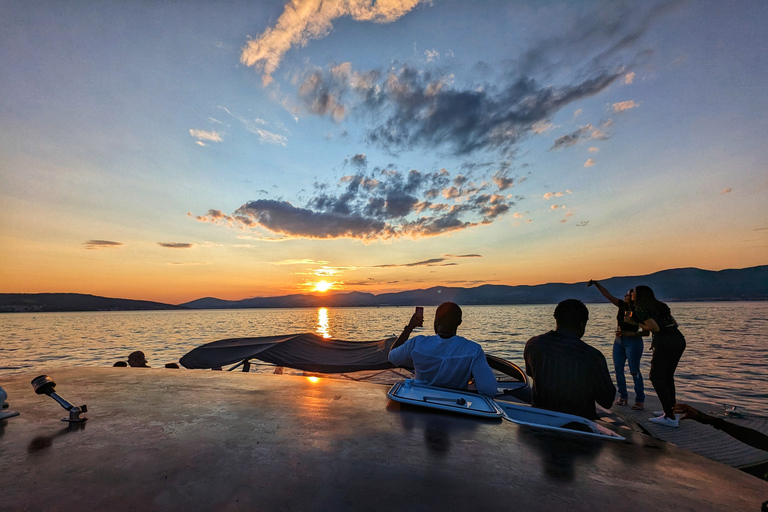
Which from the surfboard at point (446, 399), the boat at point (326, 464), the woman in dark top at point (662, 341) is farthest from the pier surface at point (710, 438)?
the boat at point (326, 464)

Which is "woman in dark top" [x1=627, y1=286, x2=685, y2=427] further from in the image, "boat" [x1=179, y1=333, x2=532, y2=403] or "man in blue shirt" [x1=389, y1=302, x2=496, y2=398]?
"man in blue shirt" [x1=389, y1=302, x2=496, y2=398]

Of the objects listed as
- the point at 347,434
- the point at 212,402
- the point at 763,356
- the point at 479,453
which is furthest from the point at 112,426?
the point at 763,356

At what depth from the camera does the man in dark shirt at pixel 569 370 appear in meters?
4.00

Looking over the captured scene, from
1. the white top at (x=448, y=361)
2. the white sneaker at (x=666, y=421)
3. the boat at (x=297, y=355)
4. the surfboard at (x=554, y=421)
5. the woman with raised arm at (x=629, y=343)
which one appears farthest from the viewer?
the boat at (x=297, y=355)

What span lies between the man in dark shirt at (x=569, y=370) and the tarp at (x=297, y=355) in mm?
6782

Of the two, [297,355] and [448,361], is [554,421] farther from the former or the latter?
[297,355]

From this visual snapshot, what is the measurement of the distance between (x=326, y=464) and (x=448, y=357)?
7.18ft

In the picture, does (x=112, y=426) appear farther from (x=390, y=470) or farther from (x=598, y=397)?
(x=598, y=397)

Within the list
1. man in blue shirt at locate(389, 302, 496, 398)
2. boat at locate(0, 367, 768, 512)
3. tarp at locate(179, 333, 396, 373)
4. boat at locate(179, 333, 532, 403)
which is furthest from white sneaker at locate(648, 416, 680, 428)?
tarp at locate(179, 333, 396, 373)

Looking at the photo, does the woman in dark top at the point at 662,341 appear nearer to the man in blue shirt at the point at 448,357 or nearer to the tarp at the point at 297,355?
the man in blue shirt at the point at 448,357

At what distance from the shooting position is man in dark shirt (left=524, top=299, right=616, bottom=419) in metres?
4.00

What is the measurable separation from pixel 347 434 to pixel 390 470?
2.95 ft

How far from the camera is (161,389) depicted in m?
5.09

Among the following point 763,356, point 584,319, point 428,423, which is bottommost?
point 763,356
